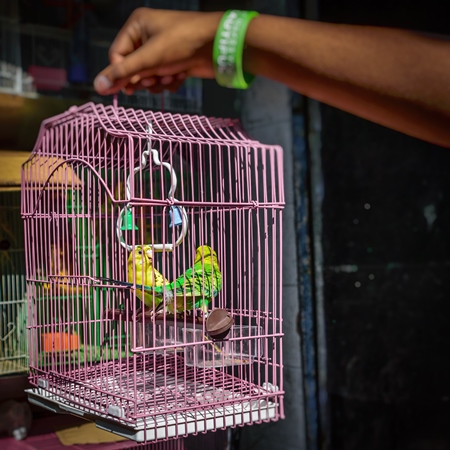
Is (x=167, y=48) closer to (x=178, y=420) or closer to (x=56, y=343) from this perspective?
(x=178, y=420)

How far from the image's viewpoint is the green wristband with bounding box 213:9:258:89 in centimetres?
61

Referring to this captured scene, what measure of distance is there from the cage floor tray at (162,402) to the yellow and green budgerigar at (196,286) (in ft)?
0.37

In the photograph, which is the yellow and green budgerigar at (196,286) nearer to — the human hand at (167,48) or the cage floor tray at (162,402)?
the cage floor tray at (162,402)

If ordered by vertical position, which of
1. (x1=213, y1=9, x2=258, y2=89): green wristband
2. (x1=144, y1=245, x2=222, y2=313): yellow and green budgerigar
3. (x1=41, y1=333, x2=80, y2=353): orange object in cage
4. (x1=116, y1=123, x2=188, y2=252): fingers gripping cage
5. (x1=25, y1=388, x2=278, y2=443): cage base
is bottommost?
(x1=25, y1=388, x2=278, y2=443): cage base

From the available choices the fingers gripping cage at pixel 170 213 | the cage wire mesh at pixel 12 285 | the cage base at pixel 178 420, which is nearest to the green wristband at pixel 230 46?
the fingers gripping cage at pixel 170 213

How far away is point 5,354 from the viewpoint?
1715 millimetres

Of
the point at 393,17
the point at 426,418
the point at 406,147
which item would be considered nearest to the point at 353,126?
the point at 406,147

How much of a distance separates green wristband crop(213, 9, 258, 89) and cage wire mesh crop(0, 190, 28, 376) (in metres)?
1.20

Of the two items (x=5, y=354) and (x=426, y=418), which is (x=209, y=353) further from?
(x=426, y=418)

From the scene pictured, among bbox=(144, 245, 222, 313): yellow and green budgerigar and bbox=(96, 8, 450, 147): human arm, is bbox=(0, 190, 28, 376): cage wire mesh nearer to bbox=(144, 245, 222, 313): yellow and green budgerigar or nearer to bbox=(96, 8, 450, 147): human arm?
bbox=(144, 245, 222, 313): yellow and green budgerigar

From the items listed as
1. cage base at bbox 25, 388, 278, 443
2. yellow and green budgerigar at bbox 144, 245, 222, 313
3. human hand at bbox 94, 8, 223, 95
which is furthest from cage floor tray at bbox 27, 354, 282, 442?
human hand at bbox 94, 8, 223, 95

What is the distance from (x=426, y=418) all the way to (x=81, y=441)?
1114mm

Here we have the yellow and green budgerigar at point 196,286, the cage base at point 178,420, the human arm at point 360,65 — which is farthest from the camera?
the yellow and green budgerigar at point 196,286

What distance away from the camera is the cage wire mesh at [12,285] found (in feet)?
5.63
